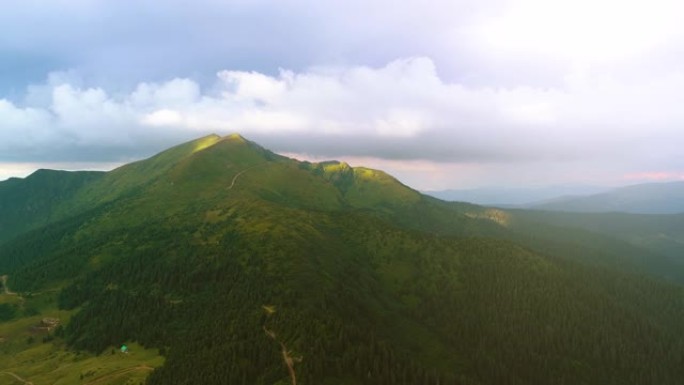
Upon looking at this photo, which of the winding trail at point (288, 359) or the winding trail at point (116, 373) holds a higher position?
the winding trail at point (288, 359)

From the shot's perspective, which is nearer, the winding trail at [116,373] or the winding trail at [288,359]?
the winding trail at [288,359]

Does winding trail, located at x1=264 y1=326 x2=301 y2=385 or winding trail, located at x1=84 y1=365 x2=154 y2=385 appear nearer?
winding trail, located at x1=264 y1=326 x2=301 y2=385

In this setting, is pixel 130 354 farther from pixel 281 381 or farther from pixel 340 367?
pixel 340 367

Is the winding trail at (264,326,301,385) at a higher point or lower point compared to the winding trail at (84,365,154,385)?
higher

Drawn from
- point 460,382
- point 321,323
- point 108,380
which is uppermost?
point 321,323

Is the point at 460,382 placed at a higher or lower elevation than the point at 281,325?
lower

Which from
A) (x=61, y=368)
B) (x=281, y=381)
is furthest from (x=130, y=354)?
(x=281, y=381)

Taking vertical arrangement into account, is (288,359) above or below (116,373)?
above

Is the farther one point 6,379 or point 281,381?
point 6,379

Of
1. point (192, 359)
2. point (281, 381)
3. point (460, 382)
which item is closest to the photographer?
point (281, 381)

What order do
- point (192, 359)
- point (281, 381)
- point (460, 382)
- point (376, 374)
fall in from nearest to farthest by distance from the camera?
1. point (281, 381)
2. point (376, 374)
3. point (192, 359)
4. point (460, 382)

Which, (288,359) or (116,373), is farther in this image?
(116,373)
